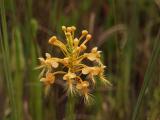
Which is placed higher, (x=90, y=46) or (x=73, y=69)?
(x=90, y=46)

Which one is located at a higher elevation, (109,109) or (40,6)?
(40,6)

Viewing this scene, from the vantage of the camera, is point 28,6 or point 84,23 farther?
point 84,23

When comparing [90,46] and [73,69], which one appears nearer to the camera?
[73,69]

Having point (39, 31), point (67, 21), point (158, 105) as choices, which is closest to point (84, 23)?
point (67, 21)

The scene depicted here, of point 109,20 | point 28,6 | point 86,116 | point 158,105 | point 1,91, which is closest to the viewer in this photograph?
point 158,105

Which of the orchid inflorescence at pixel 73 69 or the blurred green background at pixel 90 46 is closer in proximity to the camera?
the orchid inflorescence at pixel 73 69

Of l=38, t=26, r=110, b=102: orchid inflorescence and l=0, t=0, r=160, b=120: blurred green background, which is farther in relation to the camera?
l=0, t=0, r=160, b=120: blurred green background

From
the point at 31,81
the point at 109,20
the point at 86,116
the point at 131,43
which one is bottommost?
the point at 86,116

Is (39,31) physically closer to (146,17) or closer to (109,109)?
(109,109)
